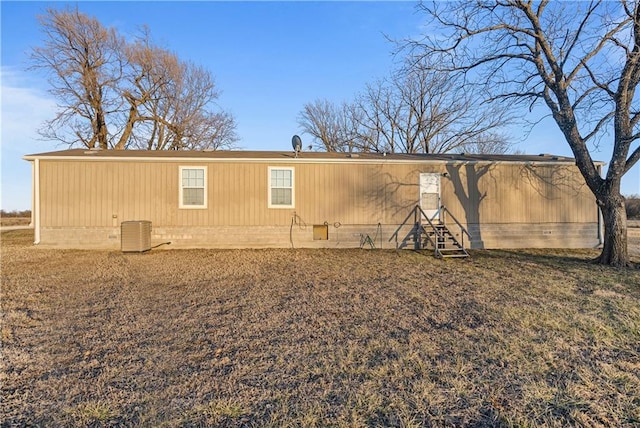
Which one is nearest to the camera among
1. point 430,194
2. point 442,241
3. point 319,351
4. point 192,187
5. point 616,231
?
point 319,351

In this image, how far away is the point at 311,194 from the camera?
405 inches

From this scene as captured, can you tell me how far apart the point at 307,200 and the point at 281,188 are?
86 cm

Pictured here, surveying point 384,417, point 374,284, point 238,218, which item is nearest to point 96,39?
point 238,218

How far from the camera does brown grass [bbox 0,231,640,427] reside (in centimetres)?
222

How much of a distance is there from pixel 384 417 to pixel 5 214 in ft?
162

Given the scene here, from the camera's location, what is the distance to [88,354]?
10.1 feet

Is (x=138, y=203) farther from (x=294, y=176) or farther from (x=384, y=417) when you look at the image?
(x=384, y=417)

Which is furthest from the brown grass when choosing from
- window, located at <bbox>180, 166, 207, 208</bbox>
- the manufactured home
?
window, located at <bbox>180, 166, 207, 208</bbox>

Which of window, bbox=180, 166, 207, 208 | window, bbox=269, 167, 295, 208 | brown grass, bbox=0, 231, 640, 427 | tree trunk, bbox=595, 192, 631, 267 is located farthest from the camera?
window, bbox=269, 167, 295, 208

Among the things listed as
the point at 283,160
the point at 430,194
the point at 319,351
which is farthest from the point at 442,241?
the point at 319,351

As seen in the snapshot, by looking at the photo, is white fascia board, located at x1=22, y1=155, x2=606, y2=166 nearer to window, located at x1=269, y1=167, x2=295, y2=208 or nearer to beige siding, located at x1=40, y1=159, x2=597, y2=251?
beige siding, located at x1=40, y1=159, x2=597, y2=251

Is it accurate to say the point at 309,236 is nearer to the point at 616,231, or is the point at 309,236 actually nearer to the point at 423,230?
the point at 423,230

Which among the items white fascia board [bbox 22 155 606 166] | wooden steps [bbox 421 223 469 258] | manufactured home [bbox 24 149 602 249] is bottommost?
wooden steps [bbox 421 223 469 258]

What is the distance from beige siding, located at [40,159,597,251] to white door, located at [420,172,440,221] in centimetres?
20
